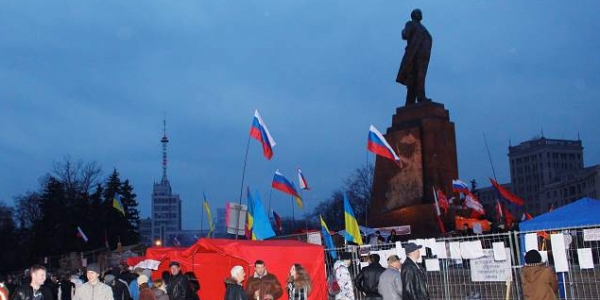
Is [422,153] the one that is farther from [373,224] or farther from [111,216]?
[111,216]

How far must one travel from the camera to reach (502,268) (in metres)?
11.4

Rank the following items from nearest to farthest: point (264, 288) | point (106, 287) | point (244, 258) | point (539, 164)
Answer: point (106, 287)
point (264, 288)
point (244, 258)
point (539, 164)

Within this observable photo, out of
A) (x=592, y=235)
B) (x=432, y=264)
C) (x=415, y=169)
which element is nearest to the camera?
(x=592, y=235)

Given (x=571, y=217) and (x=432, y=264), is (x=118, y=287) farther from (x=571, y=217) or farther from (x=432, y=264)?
(x=571, y=217)

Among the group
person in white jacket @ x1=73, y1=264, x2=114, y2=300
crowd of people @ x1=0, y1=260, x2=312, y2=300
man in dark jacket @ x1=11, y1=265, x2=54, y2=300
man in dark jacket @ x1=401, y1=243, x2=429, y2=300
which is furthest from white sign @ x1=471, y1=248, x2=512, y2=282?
man in dark jacket @ x1=11, y1=265, x2=54, y2=300

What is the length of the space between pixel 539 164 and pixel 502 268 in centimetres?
14215

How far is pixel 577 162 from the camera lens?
494ft

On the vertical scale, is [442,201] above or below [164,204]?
below

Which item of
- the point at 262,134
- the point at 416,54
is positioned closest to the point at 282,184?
the point at 262,134

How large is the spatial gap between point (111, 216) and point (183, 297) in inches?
1744

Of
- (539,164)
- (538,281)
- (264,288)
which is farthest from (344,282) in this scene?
(539,164)

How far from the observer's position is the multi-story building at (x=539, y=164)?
14375cm

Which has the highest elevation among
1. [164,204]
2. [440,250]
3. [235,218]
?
[164,204]

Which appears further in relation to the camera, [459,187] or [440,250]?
[459,187]
